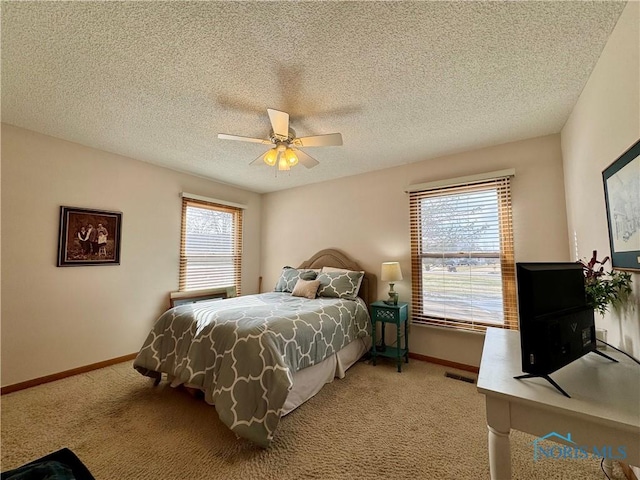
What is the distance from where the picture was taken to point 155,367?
7.88 feet

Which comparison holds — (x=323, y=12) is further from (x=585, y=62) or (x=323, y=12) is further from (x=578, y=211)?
(x=578, y=211)

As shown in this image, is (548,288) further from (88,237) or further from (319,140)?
(88,237)

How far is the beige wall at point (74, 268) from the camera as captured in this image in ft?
8.23

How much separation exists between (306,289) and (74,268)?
2.63 meters

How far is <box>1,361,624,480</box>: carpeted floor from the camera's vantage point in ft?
5.15

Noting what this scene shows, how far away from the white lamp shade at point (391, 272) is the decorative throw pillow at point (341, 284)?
36 cm

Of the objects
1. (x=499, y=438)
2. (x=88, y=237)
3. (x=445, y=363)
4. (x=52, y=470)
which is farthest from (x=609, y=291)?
(x=88, y=237)

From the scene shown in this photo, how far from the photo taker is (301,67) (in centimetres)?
173

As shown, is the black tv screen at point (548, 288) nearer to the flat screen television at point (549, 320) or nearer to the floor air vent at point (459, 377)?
the flat screen television at point (549, 320)

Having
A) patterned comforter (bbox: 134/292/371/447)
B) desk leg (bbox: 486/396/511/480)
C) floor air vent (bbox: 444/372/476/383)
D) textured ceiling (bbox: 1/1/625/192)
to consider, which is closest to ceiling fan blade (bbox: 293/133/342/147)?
textured ceiling (bbox: 1/1/625/192)

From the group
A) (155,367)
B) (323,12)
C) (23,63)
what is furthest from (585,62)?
(155,367)

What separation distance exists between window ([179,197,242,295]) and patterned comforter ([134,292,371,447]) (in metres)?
1.39

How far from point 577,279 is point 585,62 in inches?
56.4

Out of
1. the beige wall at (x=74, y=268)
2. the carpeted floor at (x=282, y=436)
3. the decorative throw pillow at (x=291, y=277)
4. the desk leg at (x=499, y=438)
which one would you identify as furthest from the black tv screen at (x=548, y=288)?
the beige wall at (x=74, y=268)
